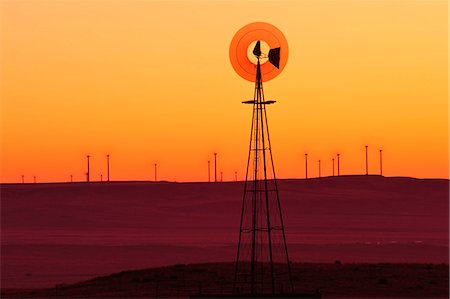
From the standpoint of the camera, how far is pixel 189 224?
109438 mm

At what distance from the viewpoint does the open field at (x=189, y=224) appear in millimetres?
70562

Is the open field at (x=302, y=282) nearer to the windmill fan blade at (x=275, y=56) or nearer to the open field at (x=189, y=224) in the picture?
the open field at (x=189, y=224)

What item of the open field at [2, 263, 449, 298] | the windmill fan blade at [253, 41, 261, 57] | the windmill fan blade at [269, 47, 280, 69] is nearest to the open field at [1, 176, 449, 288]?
the open field at [2, 263, 449, 298]

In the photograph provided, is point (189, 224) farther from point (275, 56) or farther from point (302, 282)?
point (275, 56)

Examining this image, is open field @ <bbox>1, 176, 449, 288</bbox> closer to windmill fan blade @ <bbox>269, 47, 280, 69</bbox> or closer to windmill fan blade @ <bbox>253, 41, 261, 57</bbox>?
windmill fan blade @ <bbox>253, 41, 261, 57</bbox>

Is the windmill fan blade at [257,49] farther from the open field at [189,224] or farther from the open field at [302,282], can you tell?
the open field at [189,224]

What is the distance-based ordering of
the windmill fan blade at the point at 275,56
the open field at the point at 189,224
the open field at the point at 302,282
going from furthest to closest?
the open field at the point at 189,224, the open field at the point at 302,282, the windmill fan blade at the point at 275,56

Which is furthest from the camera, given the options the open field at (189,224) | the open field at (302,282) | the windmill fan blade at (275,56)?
the open field at (189,224)

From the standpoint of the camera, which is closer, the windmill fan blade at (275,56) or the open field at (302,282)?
the windmill fan blade at (275,56)

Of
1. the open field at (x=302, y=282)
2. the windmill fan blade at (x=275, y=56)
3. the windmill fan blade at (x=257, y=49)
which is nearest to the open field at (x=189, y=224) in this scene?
the open field at (x=302, y=282)

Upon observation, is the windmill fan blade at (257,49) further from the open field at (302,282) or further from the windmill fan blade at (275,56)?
the open field at (302,282)

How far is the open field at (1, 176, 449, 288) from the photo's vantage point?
70.6m

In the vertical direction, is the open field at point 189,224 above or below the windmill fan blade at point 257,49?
below

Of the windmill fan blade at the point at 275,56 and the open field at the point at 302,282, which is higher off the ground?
the windmill fan blade at the point at 275,56
